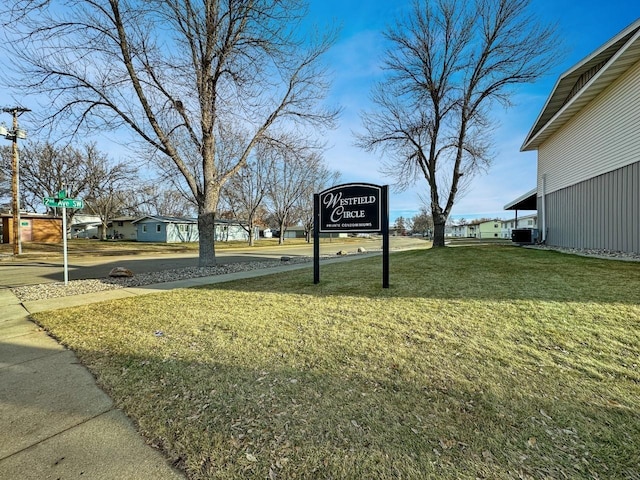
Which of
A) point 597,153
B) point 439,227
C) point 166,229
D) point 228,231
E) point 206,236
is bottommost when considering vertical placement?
point 206,236

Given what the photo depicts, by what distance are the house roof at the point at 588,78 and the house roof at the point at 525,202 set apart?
3.12 metres

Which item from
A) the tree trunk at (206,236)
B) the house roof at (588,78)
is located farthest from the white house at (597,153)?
the tree trunk at (206,236)

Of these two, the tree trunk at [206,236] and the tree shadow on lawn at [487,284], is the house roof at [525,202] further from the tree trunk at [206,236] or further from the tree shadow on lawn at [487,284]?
the tree trunk at [206,236]

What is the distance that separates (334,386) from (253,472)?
3.24 feet

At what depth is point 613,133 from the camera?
11203 mm

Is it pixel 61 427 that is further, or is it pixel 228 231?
pixel 228 231

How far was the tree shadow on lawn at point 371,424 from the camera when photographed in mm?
1704

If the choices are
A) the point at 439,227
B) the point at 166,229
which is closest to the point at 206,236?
the point at 439,227

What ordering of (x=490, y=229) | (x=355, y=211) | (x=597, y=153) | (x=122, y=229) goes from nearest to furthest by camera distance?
(x=355, y=211), (x=597, y=153), (x=122, y=229), (x=490, y=229)

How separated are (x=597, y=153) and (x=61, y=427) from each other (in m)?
17.5

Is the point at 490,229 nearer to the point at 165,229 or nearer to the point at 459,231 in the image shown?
the point at 459,231

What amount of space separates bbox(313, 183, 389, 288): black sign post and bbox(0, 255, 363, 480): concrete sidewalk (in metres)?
4.75

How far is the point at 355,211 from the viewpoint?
680 centimetres

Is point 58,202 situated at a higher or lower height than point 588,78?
lower
